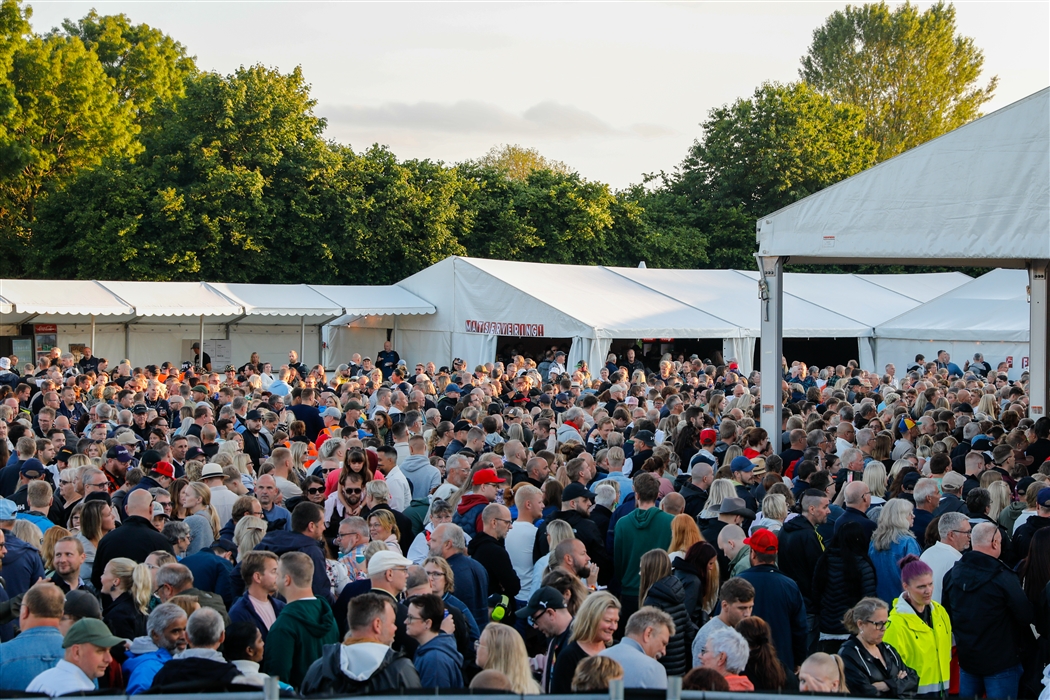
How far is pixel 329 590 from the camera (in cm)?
501

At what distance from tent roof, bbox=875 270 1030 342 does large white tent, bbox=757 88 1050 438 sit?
1172 cm

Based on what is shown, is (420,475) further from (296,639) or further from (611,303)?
(611,303)

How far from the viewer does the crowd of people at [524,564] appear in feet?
12.6

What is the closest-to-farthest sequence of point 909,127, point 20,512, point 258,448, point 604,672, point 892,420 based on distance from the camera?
1. point 604,672
2. point 20,512
3. point 258,448
4. point 892,420
5. point 909,127

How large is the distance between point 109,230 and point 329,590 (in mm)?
22906

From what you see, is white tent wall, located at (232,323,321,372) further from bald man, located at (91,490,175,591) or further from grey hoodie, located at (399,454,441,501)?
bald man, located at (91,490,175,591)

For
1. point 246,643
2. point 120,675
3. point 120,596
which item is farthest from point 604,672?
point 120,596

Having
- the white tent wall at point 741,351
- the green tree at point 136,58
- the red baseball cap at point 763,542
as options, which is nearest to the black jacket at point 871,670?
the red baseball cap at point 763,542

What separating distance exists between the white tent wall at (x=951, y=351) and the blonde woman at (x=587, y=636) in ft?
58.4

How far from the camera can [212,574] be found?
5152 millimetres

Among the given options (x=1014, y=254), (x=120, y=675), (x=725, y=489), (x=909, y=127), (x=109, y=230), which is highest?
(x=909, y=127)

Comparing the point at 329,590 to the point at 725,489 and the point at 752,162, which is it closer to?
the point at 725,489

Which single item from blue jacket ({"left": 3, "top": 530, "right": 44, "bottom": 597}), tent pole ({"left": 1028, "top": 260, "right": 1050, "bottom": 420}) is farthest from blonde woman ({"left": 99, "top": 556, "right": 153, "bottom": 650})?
tent pole ({"left": 1028, "top": 260, "right": 1050, "bottom": 420})

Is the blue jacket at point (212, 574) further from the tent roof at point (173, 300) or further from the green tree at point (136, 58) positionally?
the green tree at point (136, 58)
